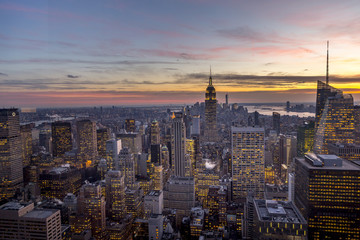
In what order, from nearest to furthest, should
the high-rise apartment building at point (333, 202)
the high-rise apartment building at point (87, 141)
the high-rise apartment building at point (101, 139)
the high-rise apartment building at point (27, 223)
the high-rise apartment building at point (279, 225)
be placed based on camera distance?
the high-rise apartment building at point (279, 225) < the high-rise apartment building at point (27, 223) < the high-rise apartment building at point (333, 202) < the high-rise apartment building at point (87, 141) < the high-rise apartment building at point (101, 139)

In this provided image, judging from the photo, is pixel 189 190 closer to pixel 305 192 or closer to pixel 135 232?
pixel 135 232

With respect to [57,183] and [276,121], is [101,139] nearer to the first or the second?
[57,183]

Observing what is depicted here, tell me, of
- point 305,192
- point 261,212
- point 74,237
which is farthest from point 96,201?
point 305,192

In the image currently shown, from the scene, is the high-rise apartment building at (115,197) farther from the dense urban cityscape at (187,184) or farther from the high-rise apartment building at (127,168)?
the high-rise apartment building at (127,168)

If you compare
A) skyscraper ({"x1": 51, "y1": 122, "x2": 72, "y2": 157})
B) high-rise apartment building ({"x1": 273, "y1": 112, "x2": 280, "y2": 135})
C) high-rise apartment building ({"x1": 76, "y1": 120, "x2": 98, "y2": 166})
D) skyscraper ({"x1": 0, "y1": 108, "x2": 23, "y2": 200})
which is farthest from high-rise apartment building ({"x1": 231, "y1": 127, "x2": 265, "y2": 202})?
skyscraper ({"x1": 51, "y1": 122, "x2": 72, "y2": 157})

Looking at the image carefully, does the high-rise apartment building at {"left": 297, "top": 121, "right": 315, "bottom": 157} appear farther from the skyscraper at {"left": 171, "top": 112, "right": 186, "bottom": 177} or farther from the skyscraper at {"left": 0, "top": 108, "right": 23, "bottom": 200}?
the skyscraper at {"left": 0, "top": 108, "right": 23, "bottom": 200}

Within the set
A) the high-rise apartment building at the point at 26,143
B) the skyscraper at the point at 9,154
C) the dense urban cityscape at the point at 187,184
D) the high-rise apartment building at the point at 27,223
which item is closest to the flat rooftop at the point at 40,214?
the high-rise apartment building at the point at 27,223
